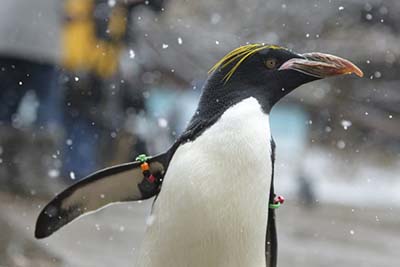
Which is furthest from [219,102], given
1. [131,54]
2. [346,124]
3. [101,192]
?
[346,124]

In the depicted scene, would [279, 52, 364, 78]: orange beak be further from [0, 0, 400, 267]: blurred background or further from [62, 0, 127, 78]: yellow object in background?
[62, 0, 127, 78]: yellow object in background

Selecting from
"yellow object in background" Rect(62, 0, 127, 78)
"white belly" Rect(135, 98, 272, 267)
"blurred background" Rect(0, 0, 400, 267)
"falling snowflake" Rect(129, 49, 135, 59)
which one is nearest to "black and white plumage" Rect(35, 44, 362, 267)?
"white belly" Rect(135, 98, 272, 267)

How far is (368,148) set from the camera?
7.32 m

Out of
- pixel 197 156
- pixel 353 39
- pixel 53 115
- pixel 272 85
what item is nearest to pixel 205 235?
pixel 197 156

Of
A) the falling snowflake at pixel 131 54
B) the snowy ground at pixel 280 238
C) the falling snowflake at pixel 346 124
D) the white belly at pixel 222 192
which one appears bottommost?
Answer: the white belly at pixel 222 192

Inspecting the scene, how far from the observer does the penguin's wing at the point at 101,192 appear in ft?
4.73

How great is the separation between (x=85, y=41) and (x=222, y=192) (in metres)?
3.73

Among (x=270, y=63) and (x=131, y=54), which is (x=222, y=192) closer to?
(x=270, y=63)

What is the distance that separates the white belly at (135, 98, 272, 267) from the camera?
4.37 ft

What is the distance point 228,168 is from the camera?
4.37 ft

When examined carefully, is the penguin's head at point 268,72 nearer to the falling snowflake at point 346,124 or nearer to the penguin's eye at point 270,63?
the penguin's eye at point 270,63

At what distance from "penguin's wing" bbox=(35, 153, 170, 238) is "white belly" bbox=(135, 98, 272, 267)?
0.08 metres

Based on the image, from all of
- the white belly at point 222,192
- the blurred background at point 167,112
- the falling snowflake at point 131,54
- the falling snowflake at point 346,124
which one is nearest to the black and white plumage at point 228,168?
the white belly at point 222,192

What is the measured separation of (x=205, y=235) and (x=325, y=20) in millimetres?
4952
